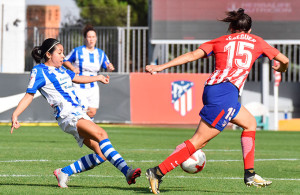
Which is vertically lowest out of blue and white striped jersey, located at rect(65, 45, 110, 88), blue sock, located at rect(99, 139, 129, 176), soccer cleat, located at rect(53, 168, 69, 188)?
soccer cleat, located at rect(53, 168, 69, 188)

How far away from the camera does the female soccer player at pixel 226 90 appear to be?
7059 mm

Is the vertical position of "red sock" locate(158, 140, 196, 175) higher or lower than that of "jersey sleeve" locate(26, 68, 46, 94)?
lower

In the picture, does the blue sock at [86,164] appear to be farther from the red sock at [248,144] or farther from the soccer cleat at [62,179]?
the red sock at [248,144]

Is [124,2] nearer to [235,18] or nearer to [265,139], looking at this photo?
[265,139]

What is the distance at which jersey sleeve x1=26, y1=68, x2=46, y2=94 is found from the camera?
7.48m

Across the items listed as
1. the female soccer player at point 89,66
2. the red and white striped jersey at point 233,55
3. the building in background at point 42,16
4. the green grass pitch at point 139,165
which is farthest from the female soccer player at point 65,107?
the building in background at point 42,16

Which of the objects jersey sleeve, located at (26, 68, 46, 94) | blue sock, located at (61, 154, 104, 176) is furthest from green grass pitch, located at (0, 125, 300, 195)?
jersey sleeve, located at (26, 68, 46, 94)

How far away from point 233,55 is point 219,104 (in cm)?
53

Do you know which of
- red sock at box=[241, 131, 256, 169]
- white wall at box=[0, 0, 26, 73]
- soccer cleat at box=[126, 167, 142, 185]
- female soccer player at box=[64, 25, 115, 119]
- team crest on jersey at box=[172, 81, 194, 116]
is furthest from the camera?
white wall at box=[0, 0, 26, 73]

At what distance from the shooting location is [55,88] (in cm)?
753

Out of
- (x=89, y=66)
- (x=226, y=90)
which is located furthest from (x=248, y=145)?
(x=89, y=66)

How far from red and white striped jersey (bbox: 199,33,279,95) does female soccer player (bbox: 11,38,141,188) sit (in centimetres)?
111

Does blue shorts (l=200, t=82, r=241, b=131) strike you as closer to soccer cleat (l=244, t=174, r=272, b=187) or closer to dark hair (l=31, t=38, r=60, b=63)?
soccer cleat (l=244, t=174, r=272, b=187)

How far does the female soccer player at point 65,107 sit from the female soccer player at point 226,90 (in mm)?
622
